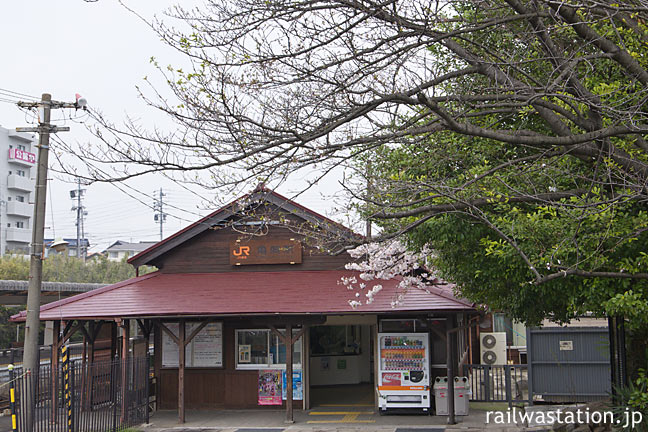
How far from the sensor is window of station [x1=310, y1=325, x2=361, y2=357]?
20312 millimetres

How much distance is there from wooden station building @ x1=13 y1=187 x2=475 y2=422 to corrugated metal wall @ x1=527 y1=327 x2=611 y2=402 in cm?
208

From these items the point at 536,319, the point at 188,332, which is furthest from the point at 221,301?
the point at 536,319

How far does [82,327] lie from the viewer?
17.1 metres

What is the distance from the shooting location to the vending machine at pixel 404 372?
15500 millimetres

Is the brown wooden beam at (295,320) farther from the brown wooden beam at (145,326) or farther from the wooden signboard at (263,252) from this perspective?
the brown wooden beam at (145,326)

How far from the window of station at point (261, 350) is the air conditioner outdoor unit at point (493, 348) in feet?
27.5

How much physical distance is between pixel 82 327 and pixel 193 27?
37.5 feet

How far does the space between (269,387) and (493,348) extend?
9.46 meters

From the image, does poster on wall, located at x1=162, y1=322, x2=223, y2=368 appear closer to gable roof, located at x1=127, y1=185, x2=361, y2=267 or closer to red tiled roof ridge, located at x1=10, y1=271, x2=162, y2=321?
red tiled roof ridge, located at x1=10, y1=271, x2=162, y2=321

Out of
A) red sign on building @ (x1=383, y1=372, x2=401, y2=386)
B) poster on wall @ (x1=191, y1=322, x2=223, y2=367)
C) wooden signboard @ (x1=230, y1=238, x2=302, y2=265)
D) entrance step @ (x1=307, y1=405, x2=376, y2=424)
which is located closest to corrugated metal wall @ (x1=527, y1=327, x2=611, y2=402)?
red sign on building @ (x1=383, y1=372, x2=401, y2=386)

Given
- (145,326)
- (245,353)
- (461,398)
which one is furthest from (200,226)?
(461,398)

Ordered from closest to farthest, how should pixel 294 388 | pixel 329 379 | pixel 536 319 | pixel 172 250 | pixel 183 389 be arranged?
pixel 536 319 < pixel 183 389 < pixel 294 388 < pixel 172 250 < pixel 329 379

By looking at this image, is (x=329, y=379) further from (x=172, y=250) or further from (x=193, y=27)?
(x=193, y=27)

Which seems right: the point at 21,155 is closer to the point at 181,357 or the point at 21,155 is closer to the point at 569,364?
the point at 181,357
